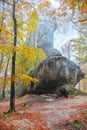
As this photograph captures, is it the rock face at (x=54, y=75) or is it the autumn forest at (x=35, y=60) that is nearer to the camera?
the autumn forest at (x=35, y=60)

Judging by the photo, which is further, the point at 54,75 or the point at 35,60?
the point at 54,75

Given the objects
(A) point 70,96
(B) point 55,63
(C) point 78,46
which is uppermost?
(C) point 78,46

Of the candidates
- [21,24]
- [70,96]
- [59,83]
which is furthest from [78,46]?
[21,24]

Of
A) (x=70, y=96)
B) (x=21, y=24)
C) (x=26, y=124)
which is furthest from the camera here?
(x=70, y=96)

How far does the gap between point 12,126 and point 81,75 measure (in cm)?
1385

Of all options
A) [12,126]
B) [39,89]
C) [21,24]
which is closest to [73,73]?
[39,89]

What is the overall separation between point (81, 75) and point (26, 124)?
43.5 ft

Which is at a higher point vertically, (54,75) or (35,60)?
(35,60)

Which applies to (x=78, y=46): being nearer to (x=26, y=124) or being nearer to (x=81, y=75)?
(x=81, y=75)

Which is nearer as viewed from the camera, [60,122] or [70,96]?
[60,122]

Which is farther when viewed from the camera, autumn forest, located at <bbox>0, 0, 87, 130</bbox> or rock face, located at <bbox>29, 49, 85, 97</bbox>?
rock face, located at <bbox>29, 49, 85, 97</bbox>

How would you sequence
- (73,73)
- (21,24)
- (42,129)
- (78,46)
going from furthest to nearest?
(78,46) < (73,73) < (21,24) < (42,129)

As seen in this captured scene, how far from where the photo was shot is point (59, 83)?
19.5 meters

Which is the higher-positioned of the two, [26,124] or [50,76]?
[50,76]
